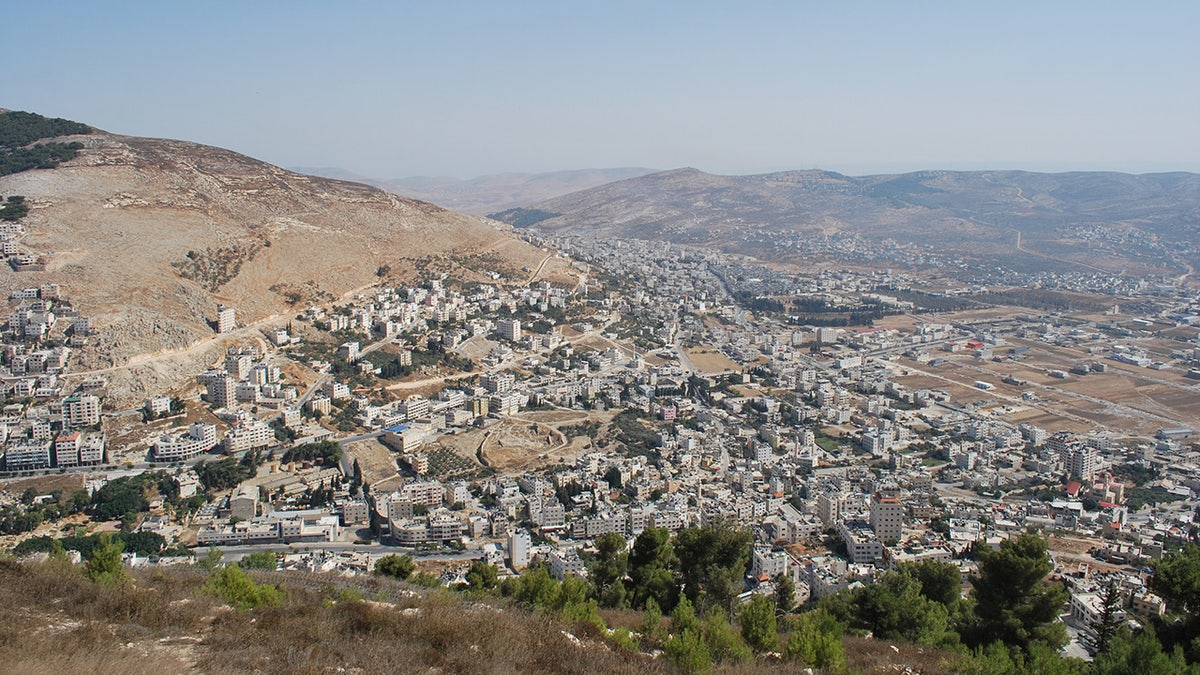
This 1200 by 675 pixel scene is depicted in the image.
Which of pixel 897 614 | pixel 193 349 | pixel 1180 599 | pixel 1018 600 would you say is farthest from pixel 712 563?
pixel 193 349

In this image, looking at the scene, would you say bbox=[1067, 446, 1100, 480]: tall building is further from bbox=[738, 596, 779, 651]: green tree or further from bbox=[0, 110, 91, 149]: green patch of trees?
bbox=[0, 110, 91, 149]: green patch of trees

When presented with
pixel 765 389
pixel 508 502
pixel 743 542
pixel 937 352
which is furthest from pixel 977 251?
pixel 743 542

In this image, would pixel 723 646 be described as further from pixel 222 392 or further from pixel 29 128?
pixel 29 128

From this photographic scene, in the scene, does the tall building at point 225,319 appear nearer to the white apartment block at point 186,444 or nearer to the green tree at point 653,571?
the white apartment block at point 186,444

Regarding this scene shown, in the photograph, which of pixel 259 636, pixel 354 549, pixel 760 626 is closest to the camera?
pixel 259 636

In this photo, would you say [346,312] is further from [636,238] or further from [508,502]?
[636,238]
